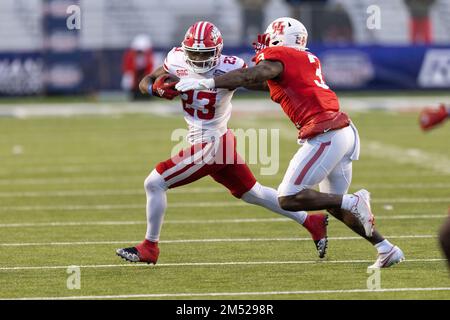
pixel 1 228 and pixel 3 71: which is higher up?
pixel 1 228

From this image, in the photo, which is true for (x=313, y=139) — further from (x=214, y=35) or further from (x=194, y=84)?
(x=214, y=35)

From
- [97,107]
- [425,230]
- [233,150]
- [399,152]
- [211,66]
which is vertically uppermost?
[211,66]

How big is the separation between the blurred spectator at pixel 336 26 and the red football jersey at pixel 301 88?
2110 cm

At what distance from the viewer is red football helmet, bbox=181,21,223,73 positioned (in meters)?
8.00

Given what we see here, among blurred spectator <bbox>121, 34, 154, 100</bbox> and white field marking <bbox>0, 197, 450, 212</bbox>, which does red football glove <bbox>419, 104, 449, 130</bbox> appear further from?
blurred spectator <bbox>121, 34, 154, 100</bbox>

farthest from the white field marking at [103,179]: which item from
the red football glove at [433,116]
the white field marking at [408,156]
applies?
the red football glove at [433,116]

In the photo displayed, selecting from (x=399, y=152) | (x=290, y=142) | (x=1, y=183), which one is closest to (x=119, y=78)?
(x=290, y=142)

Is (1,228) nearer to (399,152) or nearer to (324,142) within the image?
(324,142)

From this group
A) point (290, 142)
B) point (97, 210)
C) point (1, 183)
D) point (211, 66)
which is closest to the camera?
point (211, 66)

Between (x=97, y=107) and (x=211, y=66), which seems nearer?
(x=211, y=66)

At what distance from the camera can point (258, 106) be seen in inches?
968

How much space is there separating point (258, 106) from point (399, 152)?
8998mm

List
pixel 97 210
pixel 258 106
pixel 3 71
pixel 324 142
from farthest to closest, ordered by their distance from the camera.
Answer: pixel 3 71
pixel 258 106
pixel 97 210
pixel 324 142

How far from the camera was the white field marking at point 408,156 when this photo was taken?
14156 millimetres
